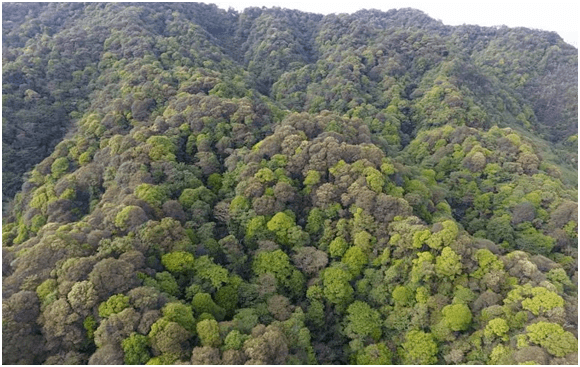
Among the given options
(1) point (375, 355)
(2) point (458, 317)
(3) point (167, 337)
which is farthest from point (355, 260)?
(3) point (167, 337)

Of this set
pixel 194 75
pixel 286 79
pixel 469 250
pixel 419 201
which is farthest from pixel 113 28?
pixel 469 250

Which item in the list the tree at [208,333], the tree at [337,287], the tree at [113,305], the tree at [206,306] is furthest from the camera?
the tree at [337,287]

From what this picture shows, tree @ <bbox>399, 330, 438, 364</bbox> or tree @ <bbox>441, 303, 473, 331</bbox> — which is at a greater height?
tree @ <bbox>441, 303, 473, 331</bbox>

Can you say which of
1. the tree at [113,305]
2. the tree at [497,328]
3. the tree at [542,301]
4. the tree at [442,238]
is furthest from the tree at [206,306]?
the tree at [542,301]

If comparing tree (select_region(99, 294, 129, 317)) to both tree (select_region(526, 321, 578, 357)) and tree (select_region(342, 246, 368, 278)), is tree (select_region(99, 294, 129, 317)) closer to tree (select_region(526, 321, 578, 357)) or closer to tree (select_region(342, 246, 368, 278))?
tree (select_region(342, 246, 368, 278))

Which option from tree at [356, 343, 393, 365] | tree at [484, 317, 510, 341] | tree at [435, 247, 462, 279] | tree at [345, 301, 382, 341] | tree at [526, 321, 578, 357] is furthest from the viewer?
tree at [345, 301, 382, 341]

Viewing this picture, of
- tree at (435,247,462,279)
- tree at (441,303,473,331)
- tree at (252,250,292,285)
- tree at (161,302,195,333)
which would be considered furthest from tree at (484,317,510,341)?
tree at (161,302,195,333)

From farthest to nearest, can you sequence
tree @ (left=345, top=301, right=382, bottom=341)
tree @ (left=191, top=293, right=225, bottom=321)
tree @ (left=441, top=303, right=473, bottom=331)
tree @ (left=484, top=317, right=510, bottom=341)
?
tree @ (left=345, top=301, right=382, bottom=341)
tree @ (left=191, top=293, right=225, bottom=321)
tree @ (left=441, top=303, right=473, bottom=331)
tree @ (left=484, top=317, right=510, bottom=341)

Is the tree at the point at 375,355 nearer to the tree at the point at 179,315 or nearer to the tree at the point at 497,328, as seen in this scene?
the tree at the point at 497,328

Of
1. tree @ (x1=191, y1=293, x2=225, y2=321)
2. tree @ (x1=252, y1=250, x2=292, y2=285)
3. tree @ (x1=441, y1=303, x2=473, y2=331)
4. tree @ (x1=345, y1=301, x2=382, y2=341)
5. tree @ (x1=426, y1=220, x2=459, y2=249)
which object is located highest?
tree @ (x1=426, y1=220, x2=459, y2=249)
